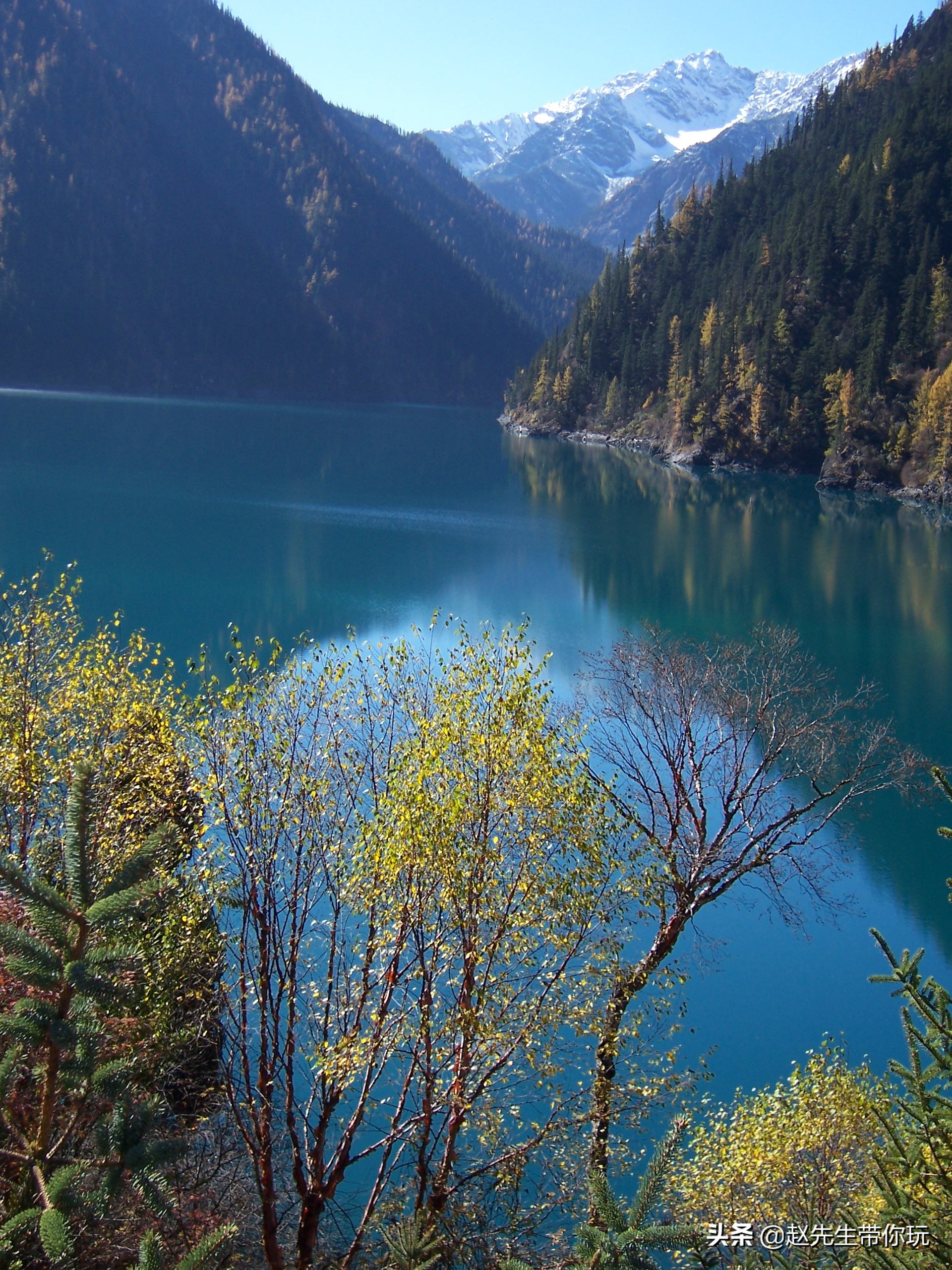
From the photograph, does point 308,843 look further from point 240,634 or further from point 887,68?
point 887,68

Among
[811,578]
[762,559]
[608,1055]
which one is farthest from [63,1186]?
[762,559]

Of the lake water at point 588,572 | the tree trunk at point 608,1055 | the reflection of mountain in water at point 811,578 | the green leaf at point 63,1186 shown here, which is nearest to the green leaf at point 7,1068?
the green leaf at point 63,1186

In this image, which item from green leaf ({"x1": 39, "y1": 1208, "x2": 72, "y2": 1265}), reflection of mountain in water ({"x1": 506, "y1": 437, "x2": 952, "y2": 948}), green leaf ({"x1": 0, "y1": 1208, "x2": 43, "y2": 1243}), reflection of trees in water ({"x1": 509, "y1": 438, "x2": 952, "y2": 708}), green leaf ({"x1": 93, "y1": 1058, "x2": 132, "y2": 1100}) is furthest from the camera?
reflection of trees in water ({"x1": 509, "y1": 438, "x2": 952, "y2": 708})

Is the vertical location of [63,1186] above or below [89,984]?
below

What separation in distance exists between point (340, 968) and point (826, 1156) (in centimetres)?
757

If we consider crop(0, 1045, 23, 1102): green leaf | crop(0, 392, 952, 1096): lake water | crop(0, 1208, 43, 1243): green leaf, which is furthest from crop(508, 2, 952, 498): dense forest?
crop(0, 1208, 43, 1243): green leaf

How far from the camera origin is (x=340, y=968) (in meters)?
15.7

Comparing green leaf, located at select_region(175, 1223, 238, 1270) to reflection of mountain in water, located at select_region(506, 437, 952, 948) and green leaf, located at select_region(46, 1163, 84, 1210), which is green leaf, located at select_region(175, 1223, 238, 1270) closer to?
green leaf, located at select_region(46, 1163, 84, 1210)

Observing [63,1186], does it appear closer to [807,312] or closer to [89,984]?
[89,984]

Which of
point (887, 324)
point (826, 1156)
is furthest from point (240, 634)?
point (887, 324)

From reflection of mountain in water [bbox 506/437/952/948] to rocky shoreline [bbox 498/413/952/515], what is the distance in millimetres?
3868

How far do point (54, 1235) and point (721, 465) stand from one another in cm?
11789

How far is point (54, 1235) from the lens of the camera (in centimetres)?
614

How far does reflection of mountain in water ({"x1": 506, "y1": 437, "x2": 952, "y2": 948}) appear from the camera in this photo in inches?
1099
